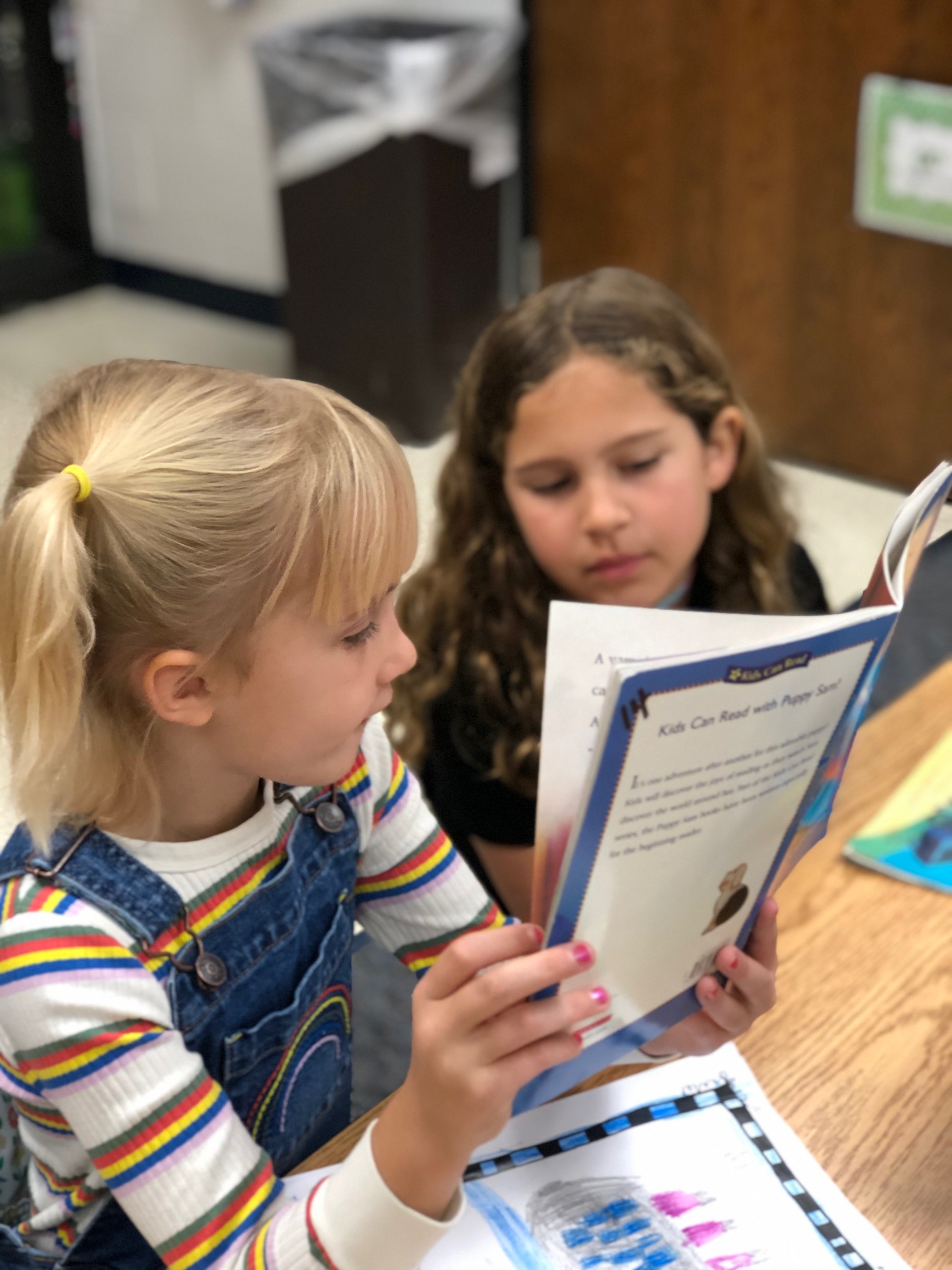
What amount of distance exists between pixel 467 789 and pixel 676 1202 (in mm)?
485

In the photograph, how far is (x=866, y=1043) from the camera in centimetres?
78

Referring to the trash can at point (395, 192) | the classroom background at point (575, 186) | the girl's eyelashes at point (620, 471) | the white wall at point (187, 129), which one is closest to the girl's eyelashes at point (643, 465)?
the girl's eyelashes at point (620, 471)

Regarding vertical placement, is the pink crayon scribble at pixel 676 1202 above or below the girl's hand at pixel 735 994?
below

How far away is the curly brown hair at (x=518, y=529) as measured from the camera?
1130mm

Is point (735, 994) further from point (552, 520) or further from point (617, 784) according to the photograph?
point (552, 520)

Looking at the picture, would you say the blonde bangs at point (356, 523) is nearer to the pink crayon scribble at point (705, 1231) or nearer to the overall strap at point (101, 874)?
the overall strap at point (101, 874)

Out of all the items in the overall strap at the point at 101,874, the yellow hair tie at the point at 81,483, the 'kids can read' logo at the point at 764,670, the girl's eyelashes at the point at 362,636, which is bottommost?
the overall strap at the point at 101,874

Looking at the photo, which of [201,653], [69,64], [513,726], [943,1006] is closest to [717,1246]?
[943,1006]

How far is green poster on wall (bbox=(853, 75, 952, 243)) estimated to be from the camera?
8.01ft

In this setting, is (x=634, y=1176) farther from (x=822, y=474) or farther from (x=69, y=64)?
(x=69, y=64)

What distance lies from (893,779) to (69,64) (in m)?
3.15

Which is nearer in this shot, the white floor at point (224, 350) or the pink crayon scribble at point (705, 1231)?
the pink crayon scribble at point (705, 1231)

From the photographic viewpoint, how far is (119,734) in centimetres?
66

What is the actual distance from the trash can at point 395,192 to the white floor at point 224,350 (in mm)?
254
